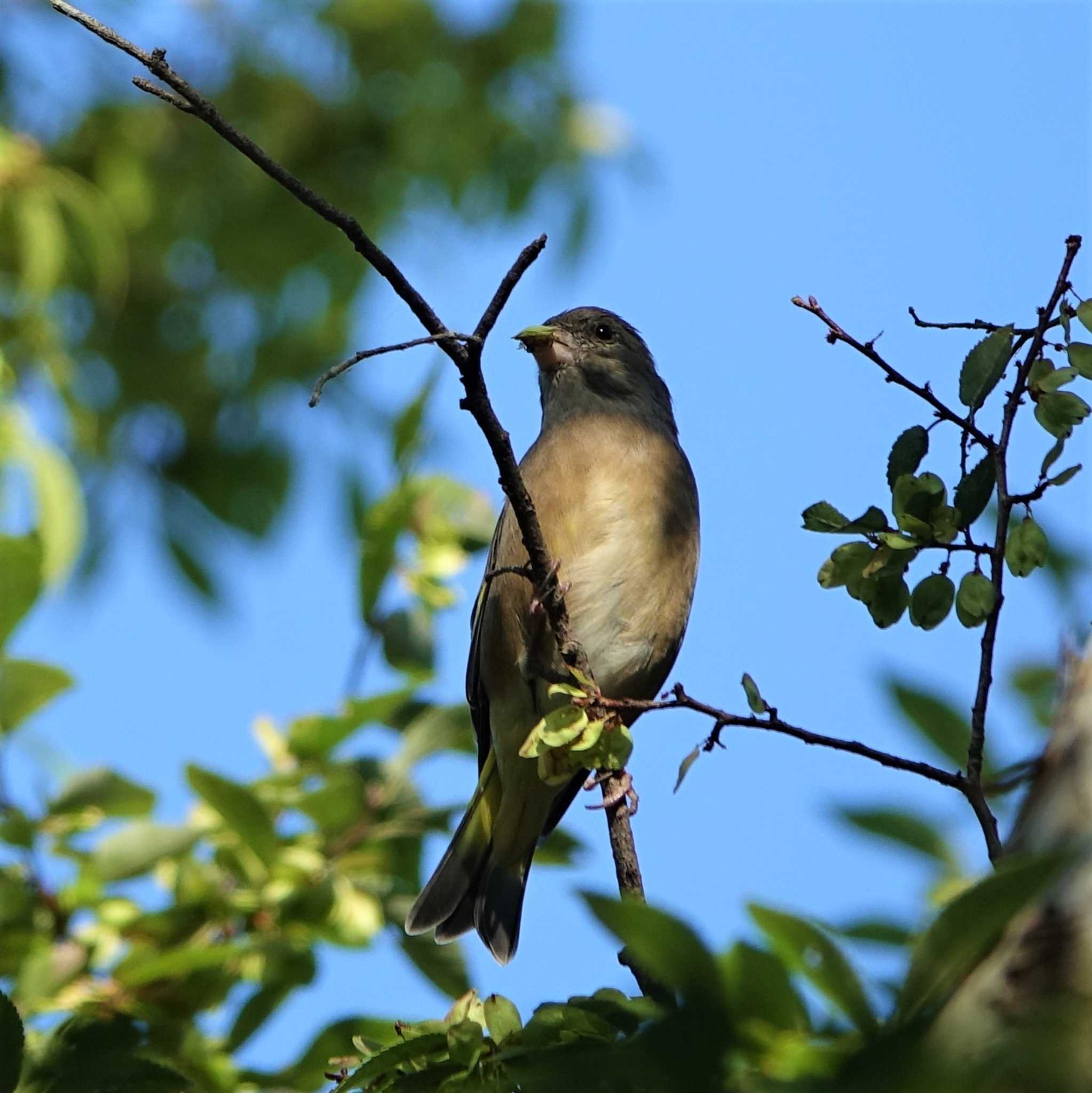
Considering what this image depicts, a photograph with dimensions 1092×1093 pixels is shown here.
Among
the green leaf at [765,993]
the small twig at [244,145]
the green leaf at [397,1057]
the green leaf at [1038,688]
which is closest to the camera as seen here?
the green leaf at [765,993]

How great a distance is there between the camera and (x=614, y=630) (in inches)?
179

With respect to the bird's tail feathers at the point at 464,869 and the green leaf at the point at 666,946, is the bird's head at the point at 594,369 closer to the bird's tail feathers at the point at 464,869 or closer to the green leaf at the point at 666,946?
the bird's tail feathers at the point at 464,869

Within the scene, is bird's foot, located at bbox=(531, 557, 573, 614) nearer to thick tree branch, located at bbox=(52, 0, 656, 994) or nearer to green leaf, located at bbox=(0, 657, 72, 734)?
thick tree branch, located at bbox=(52, 0, 656, 994)

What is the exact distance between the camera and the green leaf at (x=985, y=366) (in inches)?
93.1

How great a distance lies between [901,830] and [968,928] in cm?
109

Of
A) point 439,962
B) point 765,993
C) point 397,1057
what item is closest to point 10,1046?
point 397,1057

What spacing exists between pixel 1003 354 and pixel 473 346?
0.87 metres

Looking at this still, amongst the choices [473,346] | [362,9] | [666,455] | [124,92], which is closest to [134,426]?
[124,92]

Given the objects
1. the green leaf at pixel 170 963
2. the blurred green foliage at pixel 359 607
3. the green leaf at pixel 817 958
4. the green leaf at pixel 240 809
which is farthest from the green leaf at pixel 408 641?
the green leaf at pixel 817 958

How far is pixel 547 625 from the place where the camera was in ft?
14.1

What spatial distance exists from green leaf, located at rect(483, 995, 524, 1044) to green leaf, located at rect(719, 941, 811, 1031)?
0.65 m

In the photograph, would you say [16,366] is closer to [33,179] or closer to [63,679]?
[33,179]

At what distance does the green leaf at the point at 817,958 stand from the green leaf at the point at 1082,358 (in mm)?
1212

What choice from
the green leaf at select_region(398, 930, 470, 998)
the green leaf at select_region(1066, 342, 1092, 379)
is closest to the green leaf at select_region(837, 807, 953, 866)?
the green leaf at select_region(1066, 342, 1092, 379)
